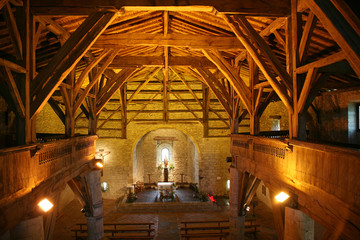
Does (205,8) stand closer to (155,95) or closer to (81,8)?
(81,8)

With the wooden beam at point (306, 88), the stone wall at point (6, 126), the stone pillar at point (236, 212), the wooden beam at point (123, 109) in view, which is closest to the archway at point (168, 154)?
the wooden beam at point (123, 109)

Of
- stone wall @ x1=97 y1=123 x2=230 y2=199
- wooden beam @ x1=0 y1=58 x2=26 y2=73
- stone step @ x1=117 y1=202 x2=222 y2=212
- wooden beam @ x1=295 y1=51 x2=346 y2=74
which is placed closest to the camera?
wooden beam @ x1=295 y1=51 x2=346 y2=74

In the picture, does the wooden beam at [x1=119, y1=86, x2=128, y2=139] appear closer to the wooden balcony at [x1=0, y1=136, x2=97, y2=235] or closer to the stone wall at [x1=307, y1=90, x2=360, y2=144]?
the wooden balcony at [x1=0, y1=136, x2=97, y2=235]

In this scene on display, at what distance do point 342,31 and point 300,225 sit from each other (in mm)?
3015

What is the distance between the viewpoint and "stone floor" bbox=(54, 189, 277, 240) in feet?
32.6

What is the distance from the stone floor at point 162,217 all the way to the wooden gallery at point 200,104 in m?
0.08

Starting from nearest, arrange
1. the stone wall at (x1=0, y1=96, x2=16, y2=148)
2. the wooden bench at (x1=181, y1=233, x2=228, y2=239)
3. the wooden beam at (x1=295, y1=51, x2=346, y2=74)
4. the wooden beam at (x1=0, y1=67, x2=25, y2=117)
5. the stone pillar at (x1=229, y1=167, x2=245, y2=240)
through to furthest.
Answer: the wooden beam at (x1=295, y1=51, x2=346, y2=74) → the wooden beam at (x1=0, y1=67, x2=25, y2=117) → the stone pillar at (x1=229, y1=167, x2=245, y2=240) → the stone wall at (x1=0, y1=96, x2=16, y2=148) → the wooden bench at (x1=181, y1=233, x2=228, y2=239)

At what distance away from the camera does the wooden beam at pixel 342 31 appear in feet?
9.09

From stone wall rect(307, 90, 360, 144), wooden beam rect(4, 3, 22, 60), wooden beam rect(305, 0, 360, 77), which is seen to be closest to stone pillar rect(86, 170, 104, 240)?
wooden beam rect(4, 3, 22, 60)

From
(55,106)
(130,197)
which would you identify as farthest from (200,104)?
(55,106)

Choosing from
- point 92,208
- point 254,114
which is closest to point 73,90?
point 92,208

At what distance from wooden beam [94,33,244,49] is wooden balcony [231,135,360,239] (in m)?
2.94

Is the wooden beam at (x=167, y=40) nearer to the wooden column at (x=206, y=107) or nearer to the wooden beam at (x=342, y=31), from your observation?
the wooden beam at (x=342, y=31)

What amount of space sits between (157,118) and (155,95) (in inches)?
55.7
